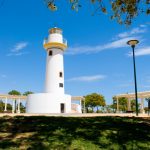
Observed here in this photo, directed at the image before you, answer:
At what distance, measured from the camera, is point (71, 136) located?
335 inches

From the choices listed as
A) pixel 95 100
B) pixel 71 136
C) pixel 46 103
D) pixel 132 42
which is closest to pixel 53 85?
pixel 46 103

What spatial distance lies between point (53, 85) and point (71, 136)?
2773 cm

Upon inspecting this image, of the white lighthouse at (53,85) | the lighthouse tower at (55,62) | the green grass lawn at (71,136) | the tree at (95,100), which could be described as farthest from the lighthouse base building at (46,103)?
the tree at (95,100)

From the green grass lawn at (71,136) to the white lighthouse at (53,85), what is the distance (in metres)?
23.6

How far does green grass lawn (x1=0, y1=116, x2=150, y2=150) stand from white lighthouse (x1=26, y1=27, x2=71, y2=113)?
930 inches

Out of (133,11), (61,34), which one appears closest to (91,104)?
(61,34)

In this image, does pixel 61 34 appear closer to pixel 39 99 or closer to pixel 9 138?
pixel 39 99

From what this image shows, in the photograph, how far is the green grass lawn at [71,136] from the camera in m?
7.62

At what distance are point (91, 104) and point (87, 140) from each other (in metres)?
65.7

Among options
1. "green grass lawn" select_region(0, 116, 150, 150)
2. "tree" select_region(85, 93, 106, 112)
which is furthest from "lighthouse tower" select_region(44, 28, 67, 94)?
"tree" select_region(85, 93, 106, 112)

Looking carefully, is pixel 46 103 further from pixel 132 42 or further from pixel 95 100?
pixel 95 100

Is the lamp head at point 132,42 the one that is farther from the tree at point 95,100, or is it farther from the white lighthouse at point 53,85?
the tree at point 95,100

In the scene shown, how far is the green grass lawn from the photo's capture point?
7621 millimetres

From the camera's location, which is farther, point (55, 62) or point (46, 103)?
point (55, 62)
